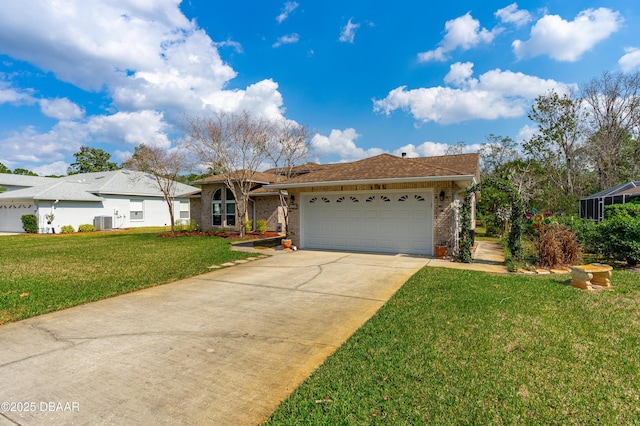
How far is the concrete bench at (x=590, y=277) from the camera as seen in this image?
6.20 m

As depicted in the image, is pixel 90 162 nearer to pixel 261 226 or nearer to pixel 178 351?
pixel 261 226

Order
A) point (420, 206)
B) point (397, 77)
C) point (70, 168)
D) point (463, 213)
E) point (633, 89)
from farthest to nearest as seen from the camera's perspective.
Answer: point (70, 168) → point (633, 89) → point (397, 77) → point (420, 206) → point (463, 213)

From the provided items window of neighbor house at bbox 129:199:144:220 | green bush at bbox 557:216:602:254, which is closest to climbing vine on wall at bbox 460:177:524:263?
green bush at bbox 557:216:602:254

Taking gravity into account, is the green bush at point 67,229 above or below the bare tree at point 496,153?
below

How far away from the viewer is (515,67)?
52.8ft

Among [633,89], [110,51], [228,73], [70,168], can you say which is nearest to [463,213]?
[228,73]

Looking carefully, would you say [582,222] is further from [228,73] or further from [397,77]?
[228,73]

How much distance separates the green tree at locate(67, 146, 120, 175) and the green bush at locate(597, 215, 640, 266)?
6016 cm

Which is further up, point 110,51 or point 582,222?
point 110,51

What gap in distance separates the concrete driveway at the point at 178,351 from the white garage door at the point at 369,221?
15.4 feet

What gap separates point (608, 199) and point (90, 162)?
64.5 metres

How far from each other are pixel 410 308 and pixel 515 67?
55.1 feet

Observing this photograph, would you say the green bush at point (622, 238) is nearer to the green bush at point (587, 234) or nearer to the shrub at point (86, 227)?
the green bush at point (587, 234)

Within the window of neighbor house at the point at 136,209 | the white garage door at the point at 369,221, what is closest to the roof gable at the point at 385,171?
the white garage door at the point at 369,221
